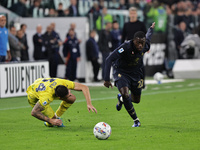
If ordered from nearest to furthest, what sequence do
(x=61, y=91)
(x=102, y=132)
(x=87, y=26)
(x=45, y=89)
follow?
1. (x=102, y=132)
2. (x=61, y=91)
3. (x=45, y=89)
4. (x=87, y=26)

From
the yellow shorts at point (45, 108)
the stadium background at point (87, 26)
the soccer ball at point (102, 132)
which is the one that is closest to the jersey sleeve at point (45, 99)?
the yellow shorts at point (45, 108)

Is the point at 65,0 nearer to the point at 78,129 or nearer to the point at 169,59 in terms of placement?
the point at 169,59

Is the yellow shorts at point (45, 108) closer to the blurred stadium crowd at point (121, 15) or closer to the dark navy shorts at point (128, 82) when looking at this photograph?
the dark navy shorts at point (128, 82)

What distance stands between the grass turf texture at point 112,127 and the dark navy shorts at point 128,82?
25.3 inches

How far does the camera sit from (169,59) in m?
24.4

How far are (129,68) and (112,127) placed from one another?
1197mm

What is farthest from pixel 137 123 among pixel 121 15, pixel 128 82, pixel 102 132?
pixel 121 15

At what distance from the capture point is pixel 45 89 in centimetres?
911

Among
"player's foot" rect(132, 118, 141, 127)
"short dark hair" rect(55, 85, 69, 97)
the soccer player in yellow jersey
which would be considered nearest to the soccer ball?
the soccer player in yellow jersey

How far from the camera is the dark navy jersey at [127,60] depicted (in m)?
9.36

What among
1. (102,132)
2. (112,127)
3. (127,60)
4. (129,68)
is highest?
(127,60)

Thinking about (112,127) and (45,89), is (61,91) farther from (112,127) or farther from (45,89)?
(112,127)

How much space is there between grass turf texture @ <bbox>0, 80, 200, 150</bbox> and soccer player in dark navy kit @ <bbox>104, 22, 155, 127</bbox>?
0.49 meters

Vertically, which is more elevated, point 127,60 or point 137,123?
point 127,60
